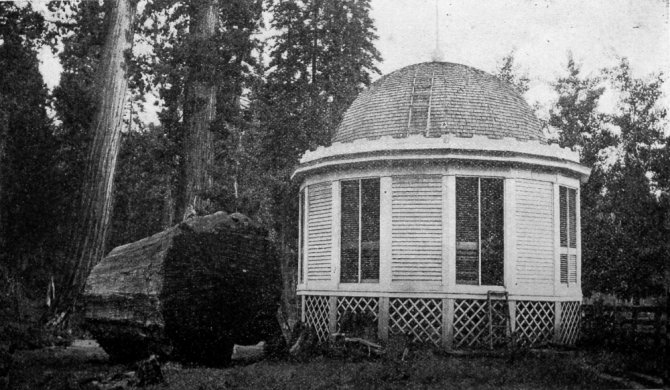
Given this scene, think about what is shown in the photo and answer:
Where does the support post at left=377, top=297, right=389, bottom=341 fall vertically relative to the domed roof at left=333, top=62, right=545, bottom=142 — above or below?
below

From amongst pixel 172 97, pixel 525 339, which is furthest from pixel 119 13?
pixel 525 339

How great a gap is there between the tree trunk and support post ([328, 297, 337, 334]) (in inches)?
170

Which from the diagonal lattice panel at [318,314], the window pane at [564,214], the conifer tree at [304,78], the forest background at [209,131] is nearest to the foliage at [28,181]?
the forest background at [209,131]

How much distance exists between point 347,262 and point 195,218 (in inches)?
191

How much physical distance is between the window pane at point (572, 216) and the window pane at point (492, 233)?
79.9 inches

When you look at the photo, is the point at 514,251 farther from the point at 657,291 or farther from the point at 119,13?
the point at 119,13

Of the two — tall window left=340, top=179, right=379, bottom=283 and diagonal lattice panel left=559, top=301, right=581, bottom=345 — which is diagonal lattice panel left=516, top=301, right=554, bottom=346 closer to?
diagonal lattice panel left=559, top=301, right=581, bottom=345

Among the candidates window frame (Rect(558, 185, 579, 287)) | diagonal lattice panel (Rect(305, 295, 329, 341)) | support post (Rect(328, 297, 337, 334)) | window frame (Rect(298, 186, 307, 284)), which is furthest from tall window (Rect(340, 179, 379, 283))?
window frame (Rect(558, 185, 579, 287))

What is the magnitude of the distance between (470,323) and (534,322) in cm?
151

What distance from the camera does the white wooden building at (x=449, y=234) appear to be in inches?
538

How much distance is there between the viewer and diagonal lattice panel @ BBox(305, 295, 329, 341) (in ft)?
49.4

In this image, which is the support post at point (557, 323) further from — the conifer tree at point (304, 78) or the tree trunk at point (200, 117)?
the conifer tree at point (304, 78)

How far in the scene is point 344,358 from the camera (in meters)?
12.4

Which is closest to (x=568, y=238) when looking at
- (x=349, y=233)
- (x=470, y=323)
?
(x=470, y=323)
